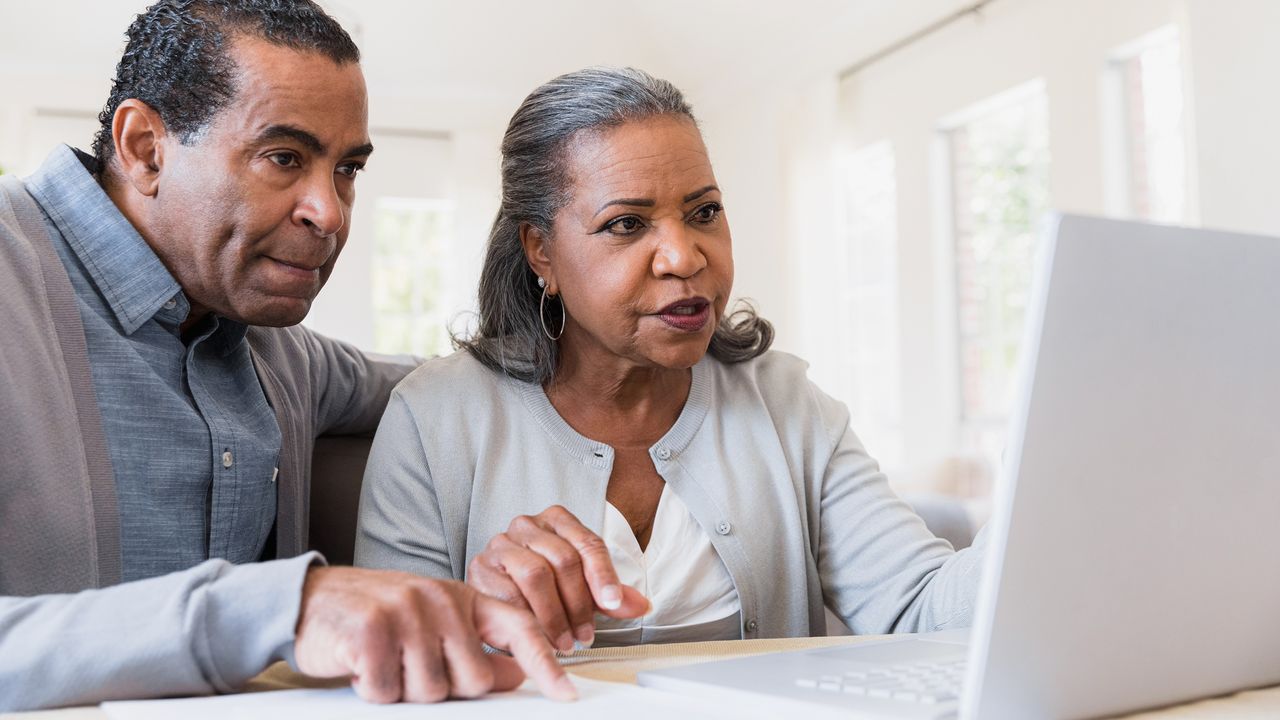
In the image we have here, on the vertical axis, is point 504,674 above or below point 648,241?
below

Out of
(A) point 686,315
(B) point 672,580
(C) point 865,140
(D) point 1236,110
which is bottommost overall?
(B) point 672,580

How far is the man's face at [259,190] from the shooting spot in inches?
55.6

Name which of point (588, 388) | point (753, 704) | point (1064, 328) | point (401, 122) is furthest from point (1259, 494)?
point (401, 122)

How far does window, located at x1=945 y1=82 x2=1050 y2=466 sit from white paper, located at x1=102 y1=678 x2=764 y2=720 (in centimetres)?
399

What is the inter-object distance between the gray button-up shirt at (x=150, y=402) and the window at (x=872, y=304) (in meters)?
4.18

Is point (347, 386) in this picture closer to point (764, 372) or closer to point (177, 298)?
point (177, 298)

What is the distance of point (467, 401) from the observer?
1.57m

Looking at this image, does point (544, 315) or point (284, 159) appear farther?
point (544, 315)

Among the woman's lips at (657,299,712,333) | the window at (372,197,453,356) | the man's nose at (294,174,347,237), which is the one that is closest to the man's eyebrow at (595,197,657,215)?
the woman's lips at (657,299,712,333)

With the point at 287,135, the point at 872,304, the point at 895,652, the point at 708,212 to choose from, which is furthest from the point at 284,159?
the point at 872,304

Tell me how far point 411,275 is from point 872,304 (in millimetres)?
2761

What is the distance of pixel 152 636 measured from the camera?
819 mm

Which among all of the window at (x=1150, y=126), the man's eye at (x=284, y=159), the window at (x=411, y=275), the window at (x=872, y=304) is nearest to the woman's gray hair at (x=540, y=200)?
the man's eye at (x=284, y=159)

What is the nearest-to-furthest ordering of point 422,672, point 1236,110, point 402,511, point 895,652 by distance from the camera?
point 422,672 < point 895,652 < point 402,511 < point 1236,110
